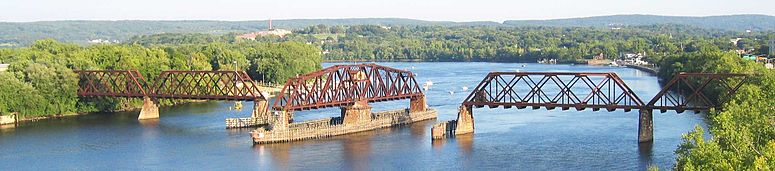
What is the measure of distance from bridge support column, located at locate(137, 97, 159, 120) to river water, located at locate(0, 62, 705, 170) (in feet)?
2.11

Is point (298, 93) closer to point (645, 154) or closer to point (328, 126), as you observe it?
point (328, 126)

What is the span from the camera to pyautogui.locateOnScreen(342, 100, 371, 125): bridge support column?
7069cm

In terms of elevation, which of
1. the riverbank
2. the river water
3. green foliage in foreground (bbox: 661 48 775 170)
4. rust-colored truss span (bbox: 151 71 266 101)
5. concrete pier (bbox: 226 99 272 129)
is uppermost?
green foliage in foreground (bbox: 661 48 775 170)

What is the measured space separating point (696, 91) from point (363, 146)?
58.2ft

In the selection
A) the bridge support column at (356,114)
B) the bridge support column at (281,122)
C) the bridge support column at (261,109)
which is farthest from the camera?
the bridge support column at (261,109)

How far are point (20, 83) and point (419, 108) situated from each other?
27.7 meters

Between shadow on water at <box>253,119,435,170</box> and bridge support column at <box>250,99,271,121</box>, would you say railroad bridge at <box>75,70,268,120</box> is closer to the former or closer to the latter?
bridge support column at <box>250,99,271,121</box>

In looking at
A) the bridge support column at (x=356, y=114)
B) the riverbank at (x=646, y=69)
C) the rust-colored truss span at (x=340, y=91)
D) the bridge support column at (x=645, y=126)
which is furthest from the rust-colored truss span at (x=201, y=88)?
the riverbank at (x=646, y=69)

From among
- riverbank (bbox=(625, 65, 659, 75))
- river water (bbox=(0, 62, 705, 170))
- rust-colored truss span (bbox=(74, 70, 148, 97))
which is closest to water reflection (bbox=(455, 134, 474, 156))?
river water (bbox=(0, 62, 705, 170))

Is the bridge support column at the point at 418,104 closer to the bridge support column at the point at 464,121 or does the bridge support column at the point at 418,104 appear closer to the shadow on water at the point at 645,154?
the bridge support column at the point at 464,121

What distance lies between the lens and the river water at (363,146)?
55812mm

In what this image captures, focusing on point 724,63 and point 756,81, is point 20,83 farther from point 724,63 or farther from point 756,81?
point 724,63

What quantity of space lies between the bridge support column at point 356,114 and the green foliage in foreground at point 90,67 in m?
23.9

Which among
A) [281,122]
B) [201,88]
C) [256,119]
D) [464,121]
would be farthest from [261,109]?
[201,88]
